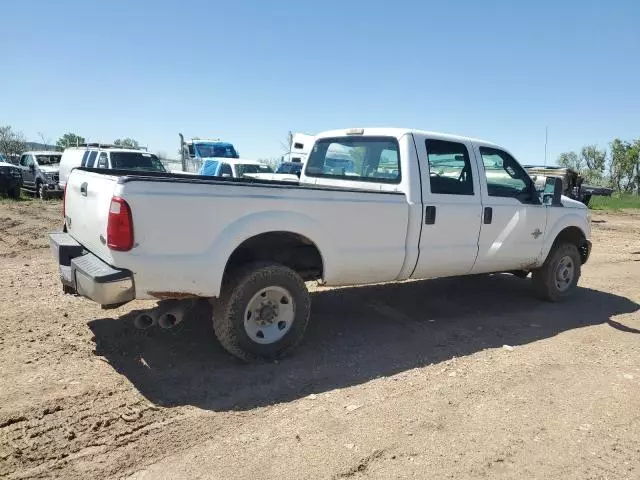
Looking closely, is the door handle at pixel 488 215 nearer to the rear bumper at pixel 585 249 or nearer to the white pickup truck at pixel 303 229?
the white pickup truck at pixel 303 229

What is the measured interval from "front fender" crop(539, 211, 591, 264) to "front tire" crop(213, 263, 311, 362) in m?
3.55

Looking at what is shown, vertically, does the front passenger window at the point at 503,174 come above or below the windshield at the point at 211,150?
below

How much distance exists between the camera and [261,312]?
4.20 metres

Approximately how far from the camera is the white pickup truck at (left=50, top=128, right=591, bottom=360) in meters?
3.57

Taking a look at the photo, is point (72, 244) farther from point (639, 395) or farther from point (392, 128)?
point (639, 395)

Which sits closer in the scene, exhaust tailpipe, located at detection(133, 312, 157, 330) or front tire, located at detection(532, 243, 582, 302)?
exhaust tailpipe, located at detection(133, 312, 157, 330)

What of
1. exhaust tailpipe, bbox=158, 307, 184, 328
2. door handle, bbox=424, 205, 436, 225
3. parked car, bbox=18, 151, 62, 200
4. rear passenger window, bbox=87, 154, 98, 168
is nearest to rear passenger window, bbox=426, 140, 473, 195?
door handle, bbox=424, 205, 436, 225

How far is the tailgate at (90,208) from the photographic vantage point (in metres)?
3.62

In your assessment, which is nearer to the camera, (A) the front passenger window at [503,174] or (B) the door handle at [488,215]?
(B) the door handle at [488,215]

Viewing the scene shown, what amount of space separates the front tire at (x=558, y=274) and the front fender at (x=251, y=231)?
365 cm

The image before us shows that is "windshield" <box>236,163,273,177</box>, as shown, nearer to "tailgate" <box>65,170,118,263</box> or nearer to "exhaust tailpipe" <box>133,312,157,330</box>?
"tailgate" <box>65,170,118,263</box>

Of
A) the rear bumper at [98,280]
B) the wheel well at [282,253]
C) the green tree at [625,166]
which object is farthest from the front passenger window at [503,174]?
the green tree at [625,166]

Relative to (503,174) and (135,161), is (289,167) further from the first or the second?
(503,174)

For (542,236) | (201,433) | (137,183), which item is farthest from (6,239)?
(542,236)
